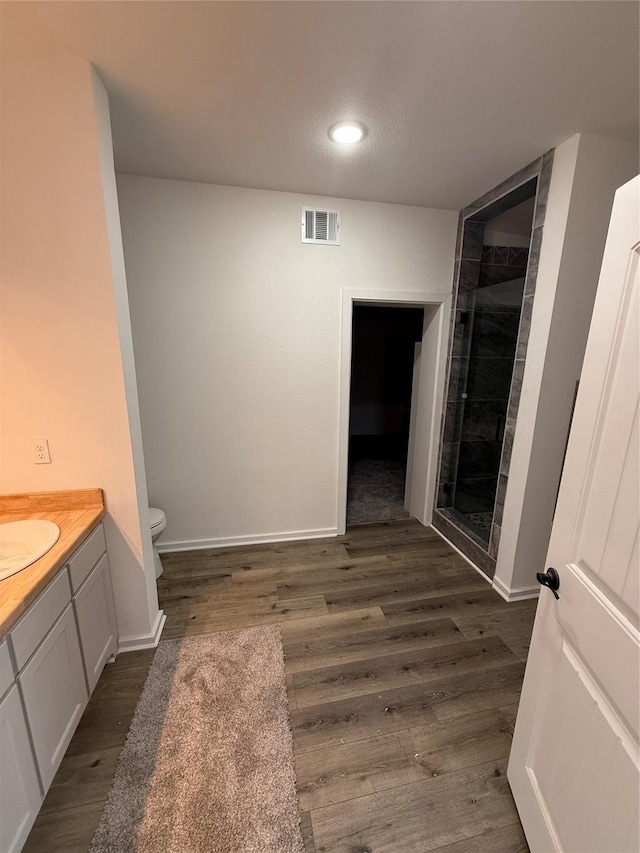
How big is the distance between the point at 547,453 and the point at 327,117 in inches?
87.8

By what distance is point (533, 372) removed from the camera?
2.05 m

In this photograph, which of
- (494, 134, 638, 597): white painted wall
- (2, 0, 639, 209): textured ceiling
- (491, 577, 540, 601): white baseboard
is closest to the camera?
(2, 0, 639, 209): textured ceiling

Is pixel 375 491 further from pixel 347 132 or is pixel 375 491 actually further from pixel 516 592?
pixel 347 132

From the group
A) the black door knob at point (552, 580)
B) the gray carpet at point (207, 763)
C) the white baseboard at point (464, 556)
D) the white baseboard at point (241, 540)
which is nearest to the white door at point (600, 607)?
the black door knob at point (552, 580)

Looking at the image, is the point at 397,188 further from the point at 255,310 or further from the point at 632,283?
the point at 632,283

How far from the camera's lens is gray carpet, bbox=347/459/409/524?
3443 millimetres

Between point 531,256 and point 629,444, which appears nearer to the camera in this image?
point 629,444

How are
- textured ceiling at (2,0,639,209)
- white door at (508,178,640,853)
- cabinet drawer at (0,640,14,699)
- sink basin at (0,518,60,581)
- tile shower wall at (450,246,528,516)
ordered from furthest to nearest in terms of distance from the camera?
tile shower wall at (450,246,528,516) → sink basin at (0,518,60,581) → textured ceiling at (2,0,639,209) → cabinet drawer at (0,640,14,699) → white door at (508,178,640,853)

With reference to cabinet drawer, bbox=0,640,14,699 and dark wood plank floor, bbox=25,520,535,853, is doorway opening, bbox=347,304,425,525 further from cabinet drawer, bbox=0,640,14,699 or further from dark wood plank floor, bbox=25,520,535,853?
cabinet drawer, bbox=0,640,14,699

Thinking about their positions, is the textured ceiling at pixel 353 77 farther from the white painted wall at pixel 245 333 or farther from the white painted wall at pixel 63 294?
the white painted wall at pixel 245 333

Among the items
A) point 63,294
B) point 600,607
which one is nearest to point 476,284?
point 600,607

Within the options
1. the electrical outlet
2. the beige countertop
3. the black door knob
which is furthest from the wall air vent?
the black door knob

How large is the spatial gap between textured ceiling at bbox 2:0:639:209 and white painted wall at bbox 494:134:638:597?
0.14m

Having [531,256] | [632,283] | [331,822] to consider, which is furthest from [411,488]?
[632,283]
